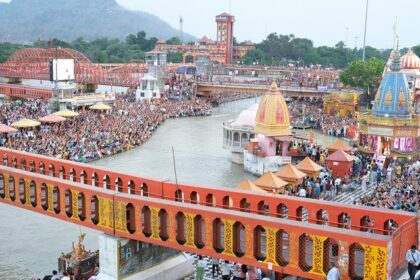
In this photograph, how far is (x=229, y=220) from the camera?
13.7 metres

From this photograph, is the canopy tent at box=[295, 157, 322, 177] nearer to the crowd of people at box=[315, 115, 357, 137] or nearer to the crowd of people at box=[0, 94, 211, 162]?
the crowd of people at box=[0, 94, 211, 162]

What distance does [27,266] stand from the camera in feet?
61.6

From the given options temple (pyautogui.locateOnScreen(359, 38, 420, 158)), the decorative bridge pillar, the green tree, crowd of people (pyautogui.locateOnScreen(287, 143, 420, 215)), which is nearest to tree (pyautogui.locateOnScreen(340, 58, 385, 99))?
temple (pyautogui.locateOnScreen(359, 38, 420, 158))

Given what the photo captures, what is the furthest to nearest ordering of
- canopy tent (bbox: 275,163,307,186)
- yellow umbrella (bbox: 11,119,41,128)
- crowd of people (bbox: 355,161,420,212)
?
yellow umbrella (bbox: 11,119,41,128) → canopy tent (bbox: 275,163,307,186) → crowd of people (bbox: 355,161,420,212)

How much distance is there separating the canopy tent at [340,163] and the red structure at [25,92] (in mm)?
38186

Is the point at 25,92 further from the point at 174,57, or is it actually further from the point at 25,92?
the point at 174,57

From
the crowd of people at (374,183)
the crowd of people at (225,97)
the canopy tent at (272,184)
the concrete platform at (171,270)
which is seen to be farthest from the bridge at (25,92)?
the concrete platform at (171,270)

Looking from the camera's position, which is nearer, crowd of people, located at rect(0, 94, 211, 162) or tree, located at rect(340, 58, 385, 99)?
crowd of people, located at rect(0, 94, 211, 162)

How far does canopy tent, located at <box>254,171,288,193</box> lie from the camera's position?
24.6 meters

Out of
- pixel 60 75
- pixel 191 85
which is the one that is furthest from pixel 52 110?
pixel 191 85

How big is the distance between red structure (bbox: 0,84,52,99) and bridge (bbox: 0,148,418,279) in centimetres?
4452

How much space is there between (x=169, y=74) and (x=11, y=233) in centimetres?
5591

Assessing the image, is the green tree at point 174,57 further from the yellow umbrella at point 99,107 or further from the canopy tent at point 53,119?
the canopy tent at point 53,119

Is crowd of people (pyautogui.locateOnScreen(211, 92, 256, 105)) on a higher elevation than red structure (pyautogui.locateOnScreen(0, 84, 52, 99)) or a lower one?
lower
